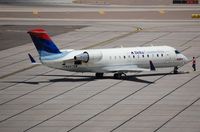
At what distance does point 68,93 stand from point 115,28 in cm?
5384

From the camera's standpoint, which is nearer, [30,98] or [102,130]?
[102,130]

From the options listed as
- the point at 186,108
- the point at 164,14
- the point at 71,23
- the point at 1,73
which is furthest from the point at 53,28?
the point at 186,108

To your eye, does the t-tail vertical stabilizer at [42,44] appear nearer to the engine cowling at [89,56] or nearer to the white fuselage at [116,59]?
the white fuselage at [116,59]

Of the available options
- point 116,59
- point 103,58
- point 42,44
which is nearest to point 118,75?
point 116,59

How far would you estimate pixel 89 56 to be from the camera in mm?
65938

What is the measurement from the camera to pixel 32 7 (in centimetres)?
16125

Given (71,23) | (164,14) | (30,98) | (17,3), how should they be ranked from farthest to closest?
(17,3)
(164,14)
(71,23)
(30,98)

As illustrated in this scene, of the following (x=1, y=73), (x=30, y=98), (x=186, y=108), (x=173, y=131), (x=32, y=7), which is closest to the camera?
(x=173, y=131)

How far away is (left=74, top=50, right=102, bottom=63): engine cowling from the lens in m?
65.4

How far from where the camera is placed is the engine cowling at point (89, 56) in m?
65.4

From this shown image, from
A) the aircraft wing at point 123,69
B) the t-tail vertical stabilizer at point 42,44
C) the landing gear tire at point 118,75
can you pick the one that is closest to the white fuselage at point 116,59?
the aircraft wing at point 123,69

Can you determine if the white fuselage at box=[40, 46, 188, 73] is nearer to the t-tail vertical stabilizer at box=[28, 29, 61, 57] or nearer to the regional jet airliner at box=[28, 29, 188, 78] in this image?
the regional jet airliner at box=[28, 29, 188, 78]

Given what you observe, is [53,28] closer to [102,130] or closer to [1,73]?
[1,73]

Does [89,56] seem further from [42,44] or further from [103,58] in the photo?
[42,44]
